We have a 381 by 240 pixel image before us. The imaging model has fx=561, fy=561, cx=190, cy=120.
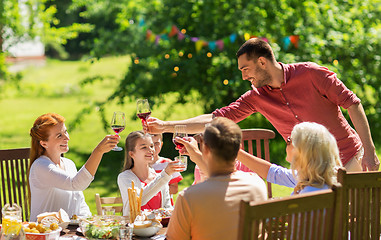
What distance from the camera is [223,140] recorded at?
108 inches

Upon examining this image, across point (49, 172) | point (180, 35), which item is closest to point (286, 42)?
point (180, 35)

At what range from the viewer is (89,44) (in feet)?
29.5

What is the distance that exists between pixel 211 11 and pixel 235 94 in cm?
139

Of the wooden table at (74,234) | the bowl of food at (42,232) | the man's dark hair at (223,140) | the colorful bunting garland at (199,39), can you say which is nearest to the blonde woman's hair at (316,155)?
the man's dark hair at (223,140)

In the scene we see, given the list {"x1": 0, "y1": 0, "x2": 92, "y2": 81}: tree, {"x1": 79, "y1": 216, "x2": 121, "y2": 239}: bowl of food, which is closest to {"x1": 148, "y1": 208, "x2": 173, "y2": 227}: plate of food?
{"x1": 79, "y1": 216, "x2": 121, "y2": 239}: bowl of food

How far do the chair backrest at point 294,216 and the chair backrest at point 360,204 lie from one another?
412 millimetres

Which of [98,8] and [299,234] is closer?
[299,234]

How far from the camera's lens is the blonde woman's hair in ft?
10.4

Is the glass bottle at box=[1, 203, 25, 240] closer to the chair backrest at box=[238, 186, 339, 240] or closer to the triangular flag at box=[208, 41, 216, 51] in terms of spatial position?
the chair backrest at box=[238, 186, 339, 240]

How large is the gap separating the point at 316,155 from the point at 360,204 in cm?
40

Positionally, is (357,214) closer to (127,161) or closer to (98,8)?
(127,161)

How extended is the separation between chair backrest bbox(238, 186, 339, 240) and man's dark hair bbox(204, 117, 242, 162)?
1.23 ft

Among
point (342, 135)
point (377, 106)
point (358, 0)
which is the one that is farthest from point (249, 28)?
point (342, 135)

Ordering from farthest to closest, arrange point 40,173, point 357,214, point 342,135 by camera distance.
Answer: point 342,135 → point 40,173 → point 357,214
